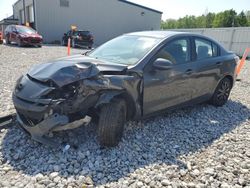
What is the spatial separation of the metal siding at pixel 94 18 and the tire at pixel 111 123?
22.0 m

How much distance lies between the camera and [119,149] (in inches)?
128

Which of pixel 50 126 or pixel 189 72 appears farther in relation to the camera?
pixel 189 72

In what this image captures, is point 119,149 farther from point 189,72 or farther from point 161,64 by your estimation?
point 189,72

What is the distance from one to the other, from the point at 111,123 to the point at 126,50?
1400 millimetres

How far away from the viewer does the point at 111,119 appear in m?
3.06

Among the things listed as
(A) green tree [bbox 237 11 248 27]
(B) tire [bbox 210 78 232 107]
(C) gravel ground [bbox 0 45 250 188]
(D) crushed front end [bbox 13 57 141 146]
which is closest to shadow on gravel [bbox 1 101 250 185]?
(C) gravel ground [bbox 0 45 250 188]

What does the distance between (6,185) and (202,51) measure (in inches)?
156

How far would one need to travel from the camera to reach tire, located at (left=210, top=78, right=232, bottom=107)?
5.13 m

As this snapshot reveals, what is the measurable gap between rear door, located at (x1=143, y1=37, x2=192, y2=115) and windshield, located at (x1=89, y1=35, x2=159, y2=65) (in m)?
0.22

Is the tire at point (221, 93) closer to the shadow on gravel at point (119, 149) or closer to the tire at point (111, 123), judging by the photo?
the shadow on gravel at point (119, 149)

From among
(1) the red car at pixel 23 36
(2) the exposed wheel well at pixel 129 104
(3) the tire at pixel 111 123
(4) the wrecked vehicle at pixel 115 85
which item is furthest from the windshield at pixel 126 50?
(1) the red car at pixel 23 36

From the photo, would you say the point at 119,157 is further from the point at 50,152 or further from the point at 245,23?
the point at 245,23

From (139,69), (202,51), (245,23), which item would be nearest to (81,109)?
(139,69)

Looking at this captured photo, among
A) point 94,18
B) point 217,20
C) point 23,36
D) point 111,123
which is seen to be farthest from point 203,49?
point 217,20
